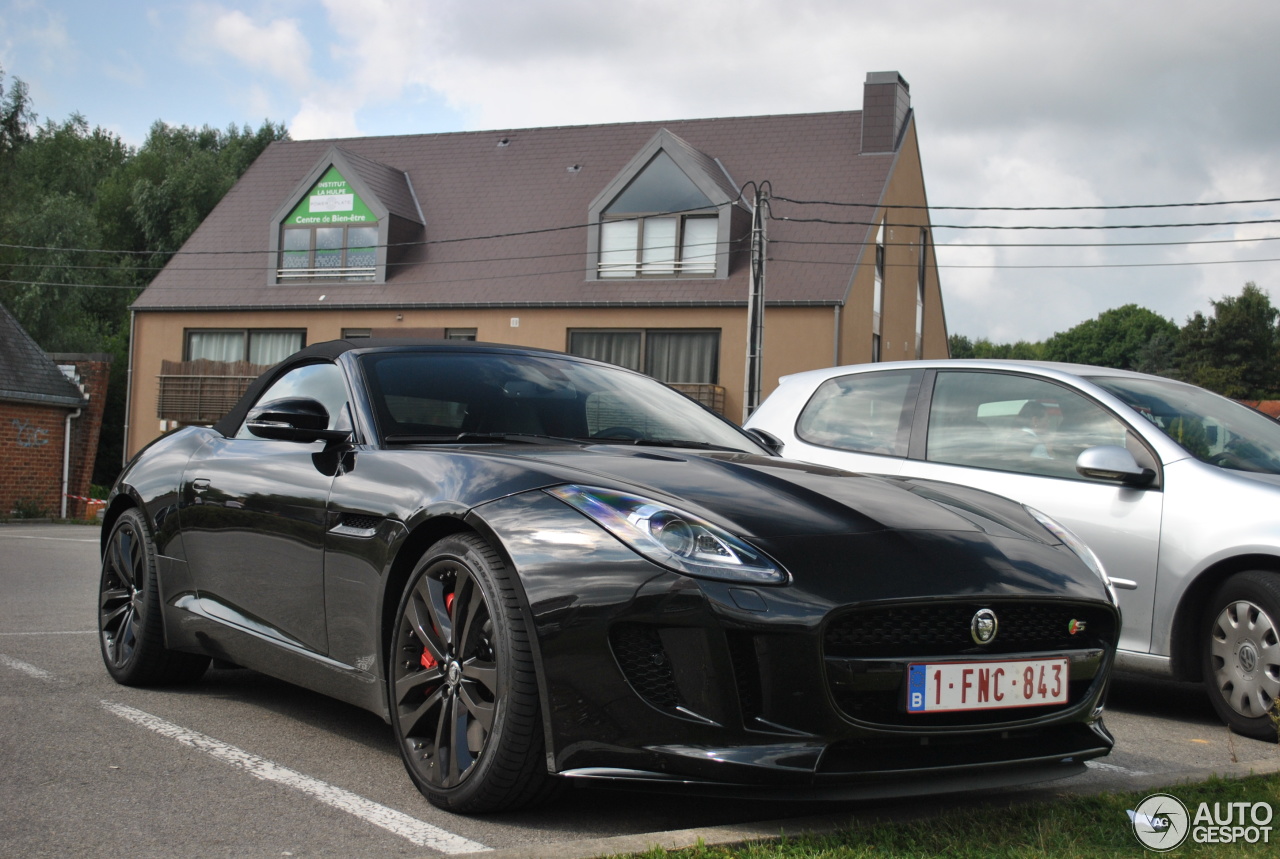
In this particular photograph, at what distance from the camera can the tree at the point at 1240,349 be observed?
2803 inches

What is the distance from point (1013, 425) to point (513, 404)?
2.89 metres

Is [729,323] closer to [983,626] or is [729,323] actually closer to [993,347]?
[983,626]

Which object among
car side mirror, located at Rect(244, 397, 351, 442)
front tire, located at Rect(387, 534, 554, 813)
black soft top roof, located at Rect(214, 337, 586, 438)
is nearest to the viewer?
front tire, located at Rect(387, 534, 554, 813)

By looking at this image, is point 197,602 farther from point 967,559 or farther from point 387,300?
point 387,300

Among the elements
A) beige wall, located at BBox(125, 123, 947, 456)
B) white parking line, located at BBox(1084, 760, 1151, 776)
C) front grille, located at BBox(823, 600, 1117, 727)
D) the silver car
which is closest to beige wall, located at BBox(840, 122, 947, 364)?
beige wall, located at BBox(125, 123, 947, 456)

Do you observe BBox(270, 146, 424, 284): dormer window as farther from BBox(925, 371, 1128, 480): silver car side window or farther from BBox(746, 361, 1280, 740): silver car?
BBox(925, 371, 1128, 480): silver car side window

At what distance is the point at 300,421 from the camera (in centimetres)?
418

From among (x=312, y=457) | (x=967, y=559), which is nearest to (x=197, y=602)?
(x=312, y=457)

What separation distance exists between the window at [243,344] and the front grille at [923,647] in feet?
97.9

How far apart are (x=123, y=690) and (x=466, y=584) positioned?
261 centimetres

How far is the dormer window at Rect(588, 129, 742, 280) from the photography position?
28016 millimetres

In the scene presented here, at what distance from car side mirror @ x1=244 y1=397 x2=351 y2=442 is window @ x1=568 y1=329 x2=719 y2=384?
23.6 meters

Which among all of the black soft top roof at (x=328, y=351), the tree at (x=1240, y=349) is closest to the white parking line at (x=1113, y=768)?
the black soft top roof at (x=328, y=351)

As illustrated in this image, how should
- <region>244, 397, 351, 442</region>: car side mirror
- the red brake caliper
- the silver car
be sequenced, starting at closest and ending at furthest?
the red brake caliper
<region>244, 397, 351, 442</region>: car side mirror
the silver car
